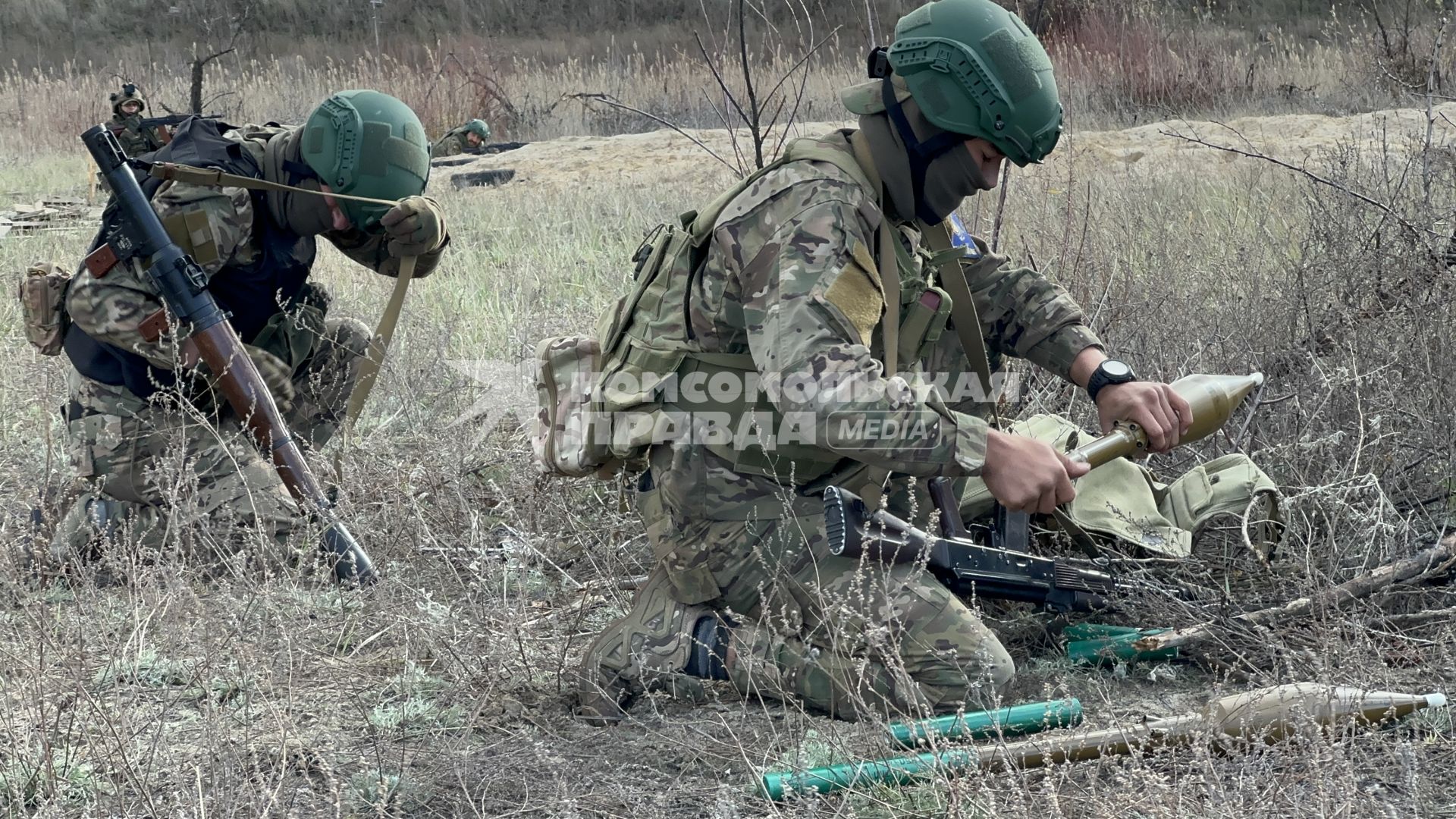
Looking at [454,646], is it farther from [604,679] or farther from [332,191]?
[332,191]

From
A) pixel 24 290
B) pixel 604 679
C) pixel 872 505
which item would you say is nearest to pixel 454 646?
pixel 604 679

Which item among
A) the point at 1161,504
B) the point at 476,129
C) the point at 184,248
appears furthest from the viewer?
the point at 476,129

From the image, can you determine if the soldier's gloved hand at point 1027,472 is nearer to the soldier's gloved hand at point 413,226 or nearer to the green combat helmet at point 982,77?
the green combat helmet at point 982,77

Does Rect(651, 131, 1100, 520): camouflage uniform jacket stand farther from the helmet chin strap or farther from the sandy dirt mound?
the sandy dirt mound

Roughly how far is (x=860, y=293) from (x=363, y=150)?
6.93 ft

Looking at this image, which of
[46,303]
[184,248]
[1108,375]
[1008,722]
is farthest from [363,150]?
[1008,722]

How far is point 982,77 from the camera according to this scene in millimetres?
3004

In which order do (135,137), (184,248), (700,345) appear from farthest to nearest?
(135,137) < (184,248) < (700,345)

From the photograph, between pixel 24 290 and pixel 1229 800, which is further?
pixel 24 290

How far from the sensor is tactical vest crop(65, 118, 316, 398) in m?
4.46

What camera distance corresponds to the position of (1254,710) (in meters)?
2.71

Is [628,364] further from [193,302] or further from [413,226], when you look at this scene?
[193,302]

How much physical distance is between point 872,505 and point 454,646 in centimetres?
108

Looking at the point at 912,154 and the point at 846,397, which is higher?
the point at 912,154
